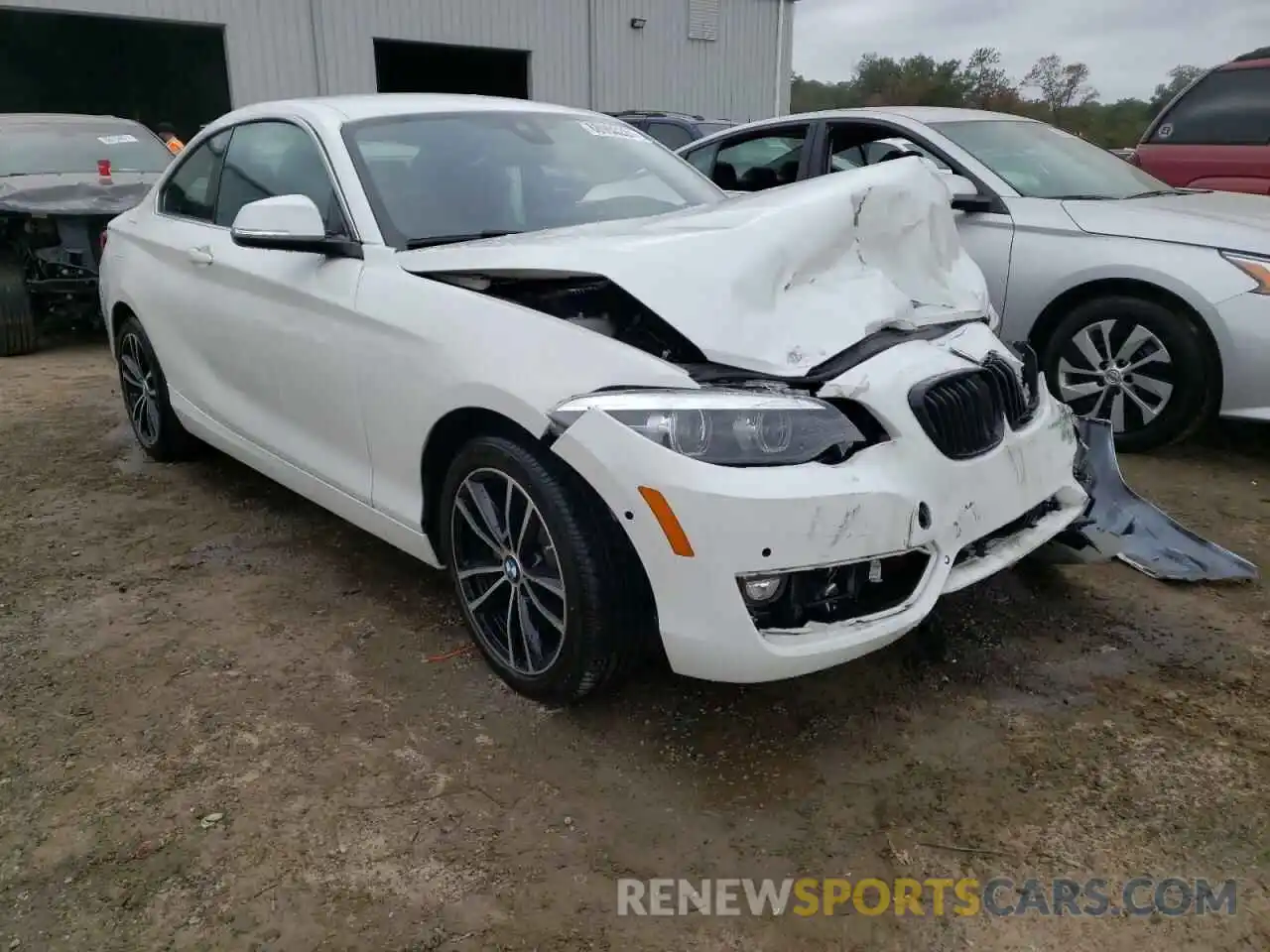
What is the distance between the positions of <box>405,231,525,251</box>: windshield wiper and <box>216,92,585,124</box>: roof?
2.25 feet

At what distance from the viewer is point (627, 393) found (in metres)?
2.25

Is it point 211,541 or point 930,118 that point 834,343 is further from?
point 930,118

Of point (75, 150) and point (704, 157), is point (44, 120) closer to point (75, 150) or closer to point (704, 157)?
point (75, 150)

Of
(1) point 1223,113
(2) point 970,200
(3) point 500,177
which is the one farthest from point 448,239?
(1) point 1223,113

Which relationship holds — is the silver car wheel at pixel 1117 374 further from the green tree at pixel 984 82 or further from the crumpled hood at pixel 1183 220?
the green tree at pixel 984 82

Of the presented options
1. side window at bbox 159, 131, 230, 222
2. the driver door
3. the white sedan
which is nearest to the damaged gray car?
side window at bbox 159, 131, 230, 222

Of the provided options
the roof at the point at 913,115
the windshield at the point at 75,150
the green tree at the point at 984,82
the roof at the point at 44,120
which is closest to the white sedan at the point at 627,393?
the roof at the point at 913,115

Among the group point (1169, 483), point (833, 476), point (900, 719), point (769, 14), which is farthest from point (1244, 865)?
point (769, 14)

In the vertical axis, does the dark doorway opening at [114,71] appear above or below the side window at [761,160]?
above

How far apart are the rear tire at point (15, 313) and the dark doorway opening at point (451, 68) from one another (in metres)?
9.66

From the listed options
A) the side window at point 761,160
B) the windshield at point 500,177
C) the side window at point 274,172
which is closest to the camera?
the windshield at point 500,177

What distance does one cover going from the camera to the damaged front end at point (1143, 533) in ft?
10.9

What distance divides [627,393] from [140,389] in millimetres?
3378

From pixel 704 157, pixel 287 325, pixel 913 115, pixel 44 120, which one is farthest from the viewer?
pixel 44 120
